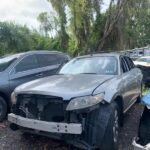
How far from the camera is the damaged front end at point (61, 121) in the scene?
14.3ft

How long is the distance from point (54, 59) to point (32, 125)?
4.34 meters

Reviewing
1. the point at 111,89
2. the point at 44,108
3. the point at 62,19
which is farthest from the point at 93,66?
the point at 62,19

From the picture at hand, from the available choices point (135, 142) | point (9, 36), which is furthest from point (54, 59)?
point (9, 36)

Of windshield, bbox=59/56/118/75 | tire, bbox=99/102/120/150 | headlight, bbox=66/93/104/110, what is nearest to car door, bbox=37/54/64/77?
windshield, bbox=59/56/118/75

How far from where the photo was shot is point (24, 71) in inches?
297

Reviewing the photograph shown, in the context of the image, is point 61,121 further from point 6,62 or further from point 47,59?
point 47,59

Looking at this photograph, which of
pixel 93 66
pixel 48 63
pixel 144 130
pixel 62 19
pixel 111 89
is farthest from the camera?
pixel 62 19

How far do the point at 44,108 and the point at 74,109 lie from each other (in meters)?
0.62

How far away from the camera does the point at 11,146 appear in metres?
5.27

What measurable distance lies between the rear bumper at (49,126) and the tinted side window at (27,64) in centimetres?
279

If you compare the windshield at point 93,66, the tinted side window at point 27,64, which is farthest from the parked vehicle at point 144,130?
the tinted side window at point 27,64

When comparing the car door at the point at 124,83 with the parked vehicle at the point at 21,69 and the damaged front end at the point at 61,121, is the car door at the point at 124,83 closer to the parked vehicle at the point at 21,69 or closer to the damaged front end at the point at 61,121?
the damaged front end at the point at 61,121

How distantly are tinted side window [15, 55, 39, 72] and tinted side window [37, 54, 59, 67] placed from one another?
0.18 m

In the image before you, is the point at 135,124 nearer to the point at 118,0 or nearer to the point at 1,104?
the point at 1,104
